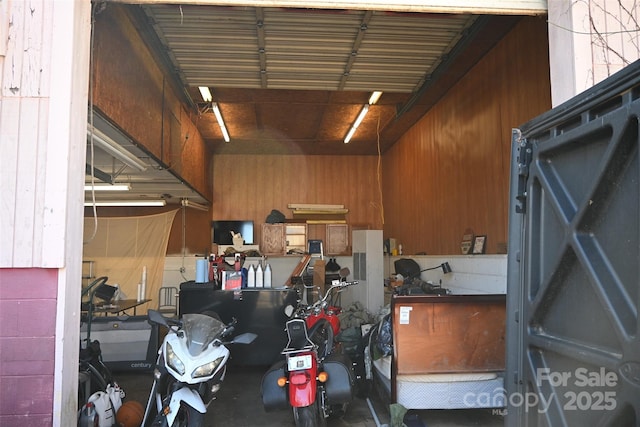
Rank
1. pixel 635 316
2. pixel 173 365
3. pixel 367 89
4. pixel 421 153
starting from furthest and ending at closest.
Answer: pixel 421 153, pixel 367 89, pixel 173 365, pixel 635 316

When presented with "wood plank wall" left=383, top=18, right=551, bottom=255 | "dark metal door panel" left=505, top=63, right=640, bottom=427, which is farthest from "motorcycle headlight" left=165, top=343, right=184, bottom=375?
"wood plank wall" left=383, top=18, right=551, bottom=255

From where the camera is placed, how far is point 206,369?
294cm

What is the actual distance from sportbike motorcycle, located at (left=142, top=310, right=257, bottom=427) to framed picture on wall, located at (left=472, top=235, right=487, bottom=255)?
3527 mm

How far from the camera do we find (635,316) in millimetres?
1096

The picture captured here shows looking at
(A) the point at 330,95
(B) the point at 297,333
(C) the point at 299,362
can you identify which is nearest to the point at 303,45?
(A) the point at 330,95

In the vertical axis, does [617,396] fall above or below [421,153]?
below

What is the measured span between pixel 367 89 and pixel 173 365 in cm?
485

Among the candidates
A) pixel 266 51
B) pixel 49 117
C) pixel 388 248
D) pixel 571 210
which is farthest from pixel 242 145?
pixel 571 210

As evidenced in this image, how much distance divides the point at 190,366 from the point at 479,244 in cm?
411

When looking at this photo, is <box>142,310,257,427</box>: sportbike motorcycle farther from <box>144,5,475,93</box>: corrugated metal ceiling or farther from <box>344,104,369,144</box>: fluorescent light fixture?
<box>344,104,369,144</box>: fluorescent light fixture

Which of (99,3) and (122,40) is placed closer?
(99,3)

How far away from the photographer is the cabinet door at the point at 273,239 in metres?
11.0

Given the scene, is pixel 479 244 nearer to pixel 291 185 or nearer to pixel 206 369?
pixel 206 369

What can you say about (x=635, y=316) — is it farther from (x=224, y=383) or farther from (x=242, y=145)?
(x=242, y=145)
